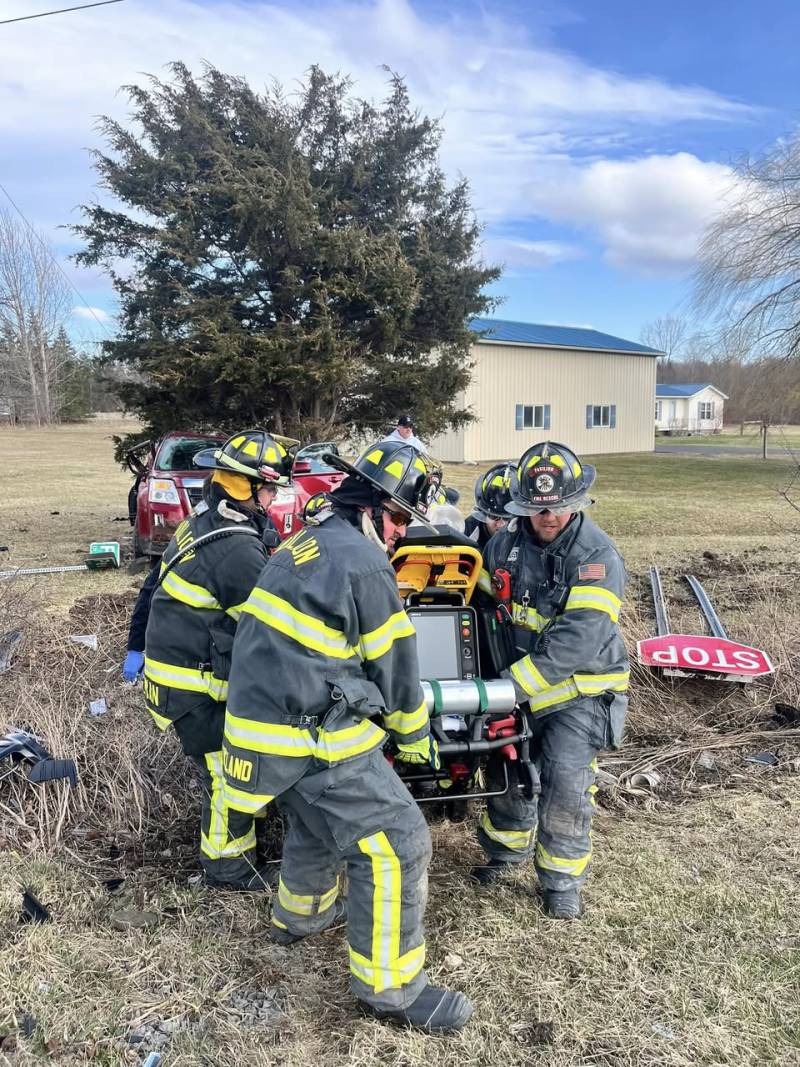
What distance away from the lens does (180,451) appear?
1006 cm

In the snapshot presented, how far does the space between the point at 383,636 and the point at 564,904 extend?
1507mm

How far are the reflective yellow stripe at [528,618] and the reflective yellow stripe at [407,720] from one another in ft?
3.01

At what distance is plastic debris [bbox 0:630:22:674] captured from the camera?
508cm

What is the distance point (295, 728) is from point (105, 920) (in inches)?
54.6

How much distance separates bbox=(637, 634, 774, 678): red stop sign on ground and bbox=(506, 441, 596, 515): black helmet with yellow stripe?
7.08 ft

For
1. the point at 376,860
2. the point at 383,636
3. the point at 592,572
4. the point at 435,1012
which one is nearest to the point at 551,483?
the point at 592,572

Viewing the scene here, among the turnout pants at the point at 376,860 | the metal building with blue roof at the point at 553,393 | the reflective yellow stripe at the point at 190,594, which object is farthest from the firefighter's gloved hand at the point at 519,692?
the metal building with blue roof at the point at 553,393

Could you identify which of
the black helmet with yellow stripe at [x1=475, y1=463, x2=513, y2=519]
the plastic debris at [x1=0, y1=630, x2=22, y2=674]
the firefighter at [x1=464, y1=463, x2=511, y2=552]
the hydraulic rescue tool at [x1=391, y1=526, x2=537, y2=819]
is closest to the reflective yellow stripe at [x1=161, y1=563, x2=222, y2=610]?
the hydraulic rescue tool at [x1=391, y1=526, x2=537, y2=819]

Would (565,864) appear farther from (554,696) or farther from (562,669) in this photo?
(562,669)

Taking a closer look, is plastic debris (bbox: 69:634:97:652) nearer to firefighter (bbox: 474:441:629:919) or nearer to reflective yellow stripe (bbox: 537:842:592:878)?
firefighter (bbox: 474:441:629:919)

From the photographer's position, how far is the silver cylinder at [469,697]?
2.90 m

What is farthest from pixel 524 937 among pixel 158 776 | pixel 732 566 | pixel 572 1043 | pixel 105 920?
pixel 732 566

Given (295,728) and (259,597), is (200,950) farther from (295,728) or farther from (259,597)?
(259,597)

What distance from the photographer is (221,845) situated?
327 centimetres
